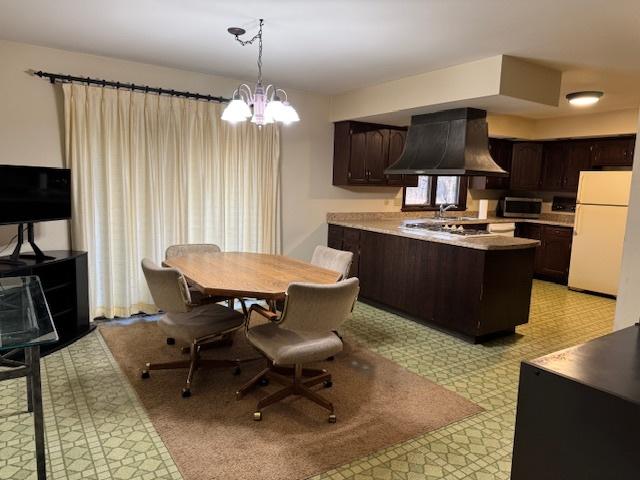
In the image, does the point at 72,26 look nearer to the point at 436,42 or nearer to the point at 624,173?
the point at 436,42

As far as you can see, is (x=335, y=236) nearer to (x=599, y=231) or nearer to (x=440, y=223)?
(x=440, y=223)

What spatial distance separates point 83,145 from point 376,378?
325 cm

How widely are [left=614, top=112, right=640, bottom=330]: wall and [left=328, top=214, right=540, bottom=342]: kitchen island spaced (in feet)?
3.52

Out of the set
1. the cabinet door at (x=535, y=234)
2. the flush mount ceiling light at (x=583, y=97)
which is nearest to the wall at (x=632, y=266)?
the flush mount ceiling light at (x=583, y=97)

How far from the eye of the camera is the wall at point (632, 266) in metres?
2.69

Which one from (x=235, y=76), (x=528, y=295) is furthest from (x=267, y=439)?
(x=235, y=76)

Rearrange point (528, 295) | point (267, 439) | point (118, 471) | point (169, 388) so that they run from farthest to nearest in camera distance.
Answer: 1. point (528, 295)
2. point (169, 388)
3. point (267, 439)
4. point (118, 471)

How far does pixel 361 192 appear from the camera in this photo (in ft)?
19.3

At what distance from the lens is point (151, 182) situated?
4.25m

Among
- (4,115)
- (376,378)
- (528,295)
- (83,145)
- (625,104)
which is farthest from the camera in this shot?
(625,104)

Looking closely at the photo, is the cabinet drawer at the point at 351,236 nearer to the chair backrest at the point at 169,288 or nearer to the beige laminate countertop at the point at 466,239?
the beige laminate countertop at the point at 466,239

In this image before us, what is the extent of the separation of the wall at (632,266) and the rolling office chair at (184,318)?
2.53m

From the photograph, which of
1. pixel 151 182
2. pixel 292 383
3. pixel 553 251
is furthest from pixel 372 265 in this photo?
pixel 553 251

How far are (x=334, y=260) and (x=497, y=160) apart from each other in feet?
15.1
